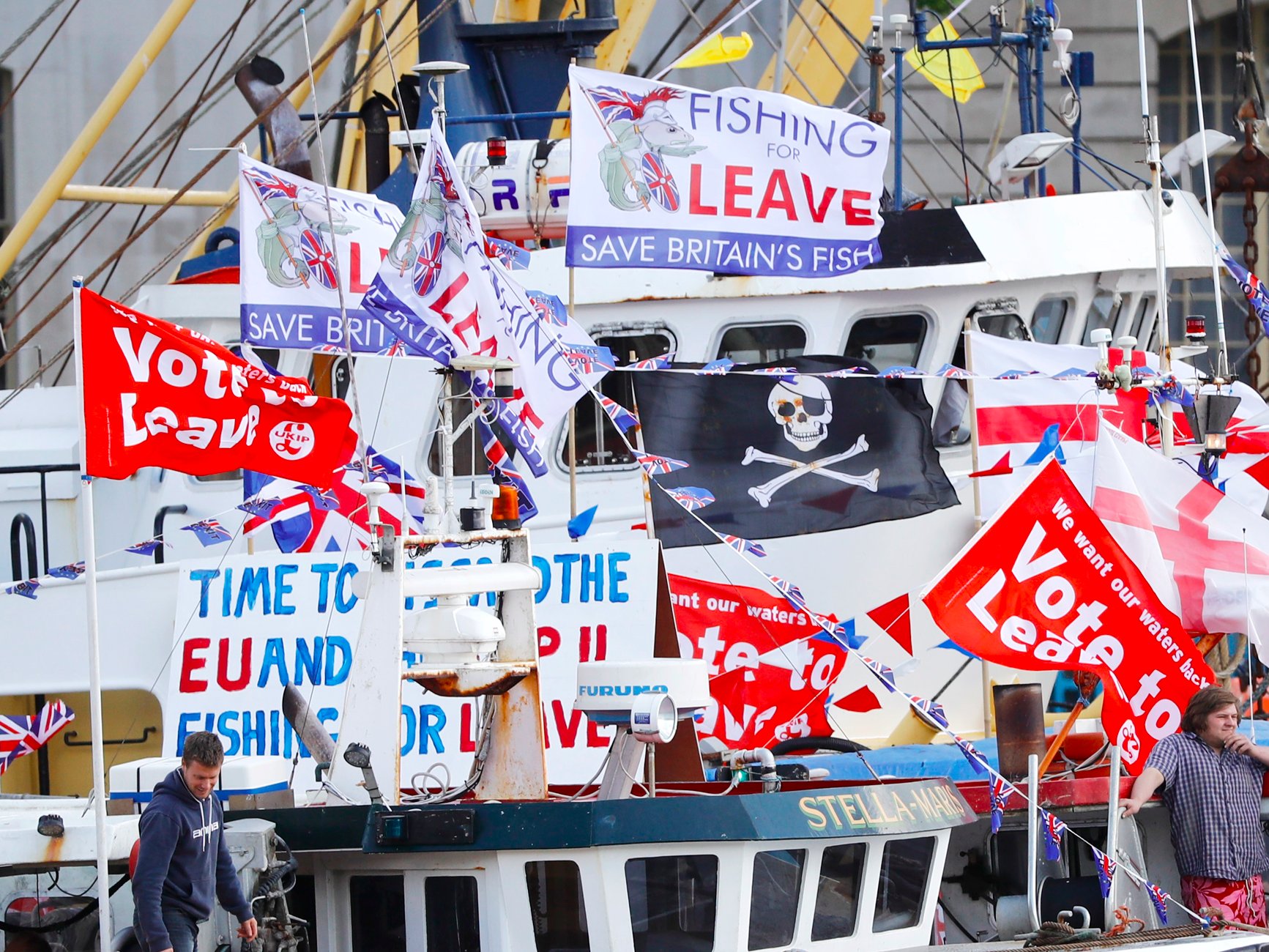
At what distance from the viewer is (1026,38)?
468 inches

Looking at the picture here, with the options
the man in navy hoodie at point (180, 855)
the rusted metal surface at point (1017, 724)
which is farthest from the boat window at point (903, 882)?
the man in navy hoodie at point (180, 855)

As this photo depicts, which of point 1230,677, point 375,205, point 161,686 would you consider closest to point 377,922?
point 161,686

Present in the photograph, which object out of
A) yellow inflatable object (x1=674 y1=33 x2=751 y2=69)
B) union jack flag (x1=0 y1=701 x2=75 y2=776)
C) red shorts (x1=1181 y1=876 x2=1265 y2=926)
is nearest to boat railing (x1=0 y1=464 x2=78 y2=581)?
union jack flag (x1=0 y1=701 x2=75 y2=776)

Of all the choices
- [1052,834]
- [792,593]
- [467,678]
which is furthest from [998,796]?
[467,678]

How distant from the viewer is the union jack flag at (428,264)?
8094 mm

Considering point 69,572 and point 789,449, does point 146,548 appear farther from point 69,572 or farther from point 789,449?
point 789,449

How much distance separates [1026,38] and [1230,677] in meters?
4.24

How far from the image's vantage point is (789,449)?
10289mm

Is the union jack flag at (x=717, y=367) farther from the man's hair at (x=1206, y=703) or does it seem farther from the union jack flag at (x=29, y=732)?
the union jack flag at (x=29, y=732)

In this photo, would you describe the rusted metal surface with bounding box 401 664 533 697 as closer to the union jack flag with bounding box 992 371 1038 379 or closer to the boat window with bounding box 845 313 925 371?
the union jack flag with bounding box 992 371 1038 379

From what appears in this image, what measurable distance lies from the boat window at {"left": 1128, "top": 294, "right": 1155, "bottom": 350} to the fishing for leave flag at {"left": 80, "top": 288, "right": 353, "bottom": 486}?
5.41 meters

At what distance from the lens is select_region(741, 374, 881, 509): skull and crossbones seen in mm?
10172

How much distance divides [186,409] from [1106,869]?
13.7 ft

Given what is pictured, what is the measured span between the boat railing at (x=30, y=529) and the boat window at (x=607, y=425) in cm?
290
